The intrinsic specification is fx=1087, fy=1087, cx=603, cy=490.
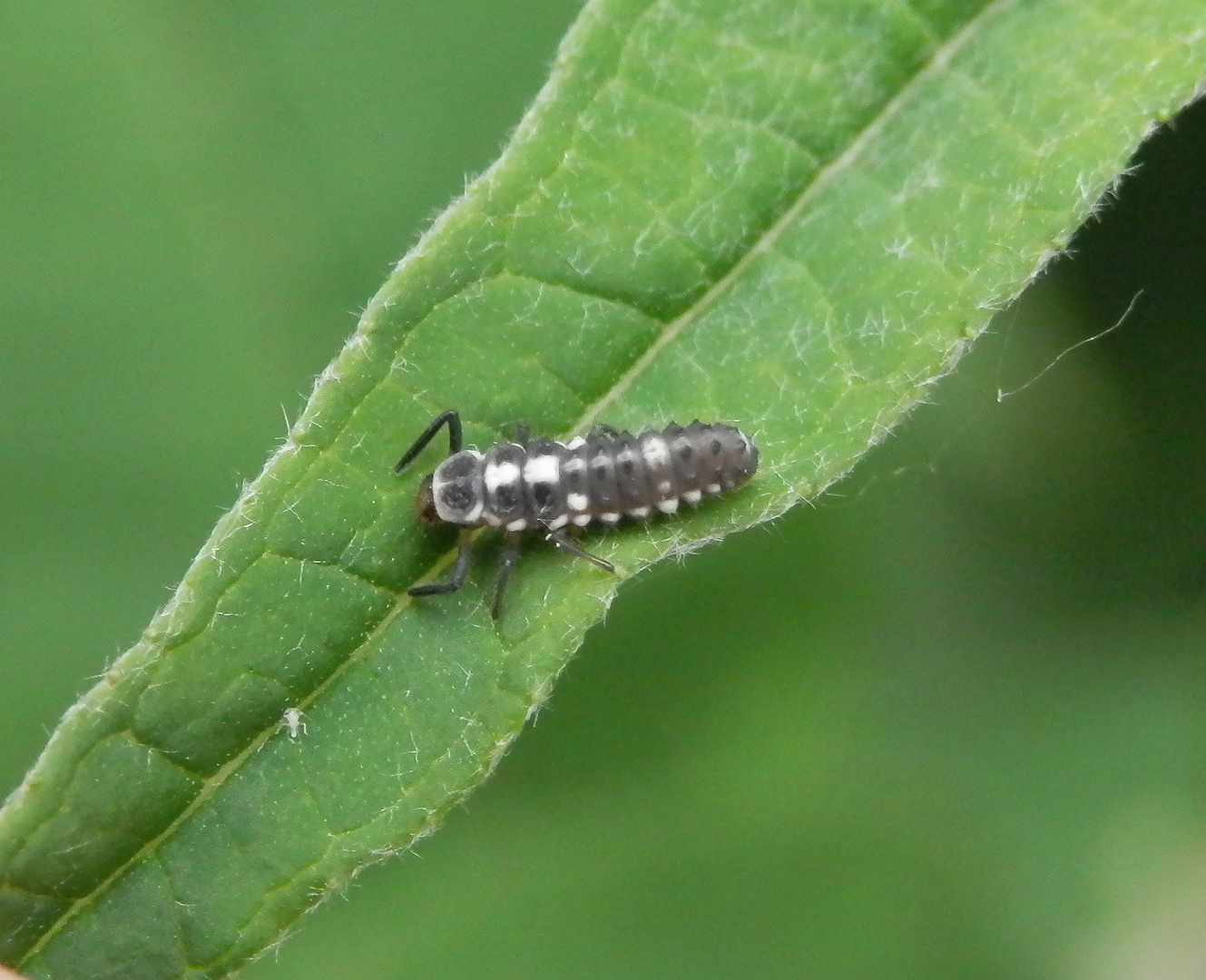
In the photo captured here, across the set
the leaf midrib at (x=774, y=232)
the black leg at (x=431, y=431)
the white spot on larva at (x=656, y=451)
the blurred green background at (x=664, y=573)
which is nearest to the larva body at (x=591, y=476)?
the white spot on larva at (x=656, y=451)

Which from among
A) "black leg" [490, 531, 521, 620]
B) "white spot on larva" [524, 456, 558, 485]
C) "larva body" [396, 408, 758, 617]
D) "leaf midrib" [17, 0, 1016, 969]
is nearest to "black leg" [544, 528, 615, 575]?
"larva body" [396, 408, 758, 617]

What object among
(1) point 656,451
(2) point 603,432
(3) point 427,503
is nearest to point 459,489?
(3) point 427,503

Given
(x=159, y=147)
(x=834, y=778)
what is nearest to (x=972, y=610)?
(x=834, y=778)

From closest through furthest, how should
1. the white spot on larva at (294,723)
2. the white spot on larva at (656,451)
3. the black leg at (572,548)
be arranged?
the white spot on larva at (294,723) → the black leg at (572,548) → the white spot on larva at (656,451)

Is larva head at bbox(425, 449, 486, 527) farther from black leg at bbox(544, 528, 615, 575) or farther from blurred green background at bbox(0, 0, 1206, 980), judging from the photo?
blurred green background at bbox(0, 0, 1206, 980)

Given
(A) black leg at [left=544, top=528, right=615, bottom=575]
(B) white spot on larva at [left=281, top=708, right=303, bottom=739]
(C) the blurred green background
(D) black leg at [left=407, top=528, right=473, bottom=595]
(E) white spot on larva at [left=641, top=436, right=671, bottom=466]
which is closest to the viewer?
(B) white spot on larva at [left=281, top=708, right=303, bottom=739]

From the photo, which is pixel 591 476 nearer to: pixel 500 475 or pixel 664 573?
pixel 500 475

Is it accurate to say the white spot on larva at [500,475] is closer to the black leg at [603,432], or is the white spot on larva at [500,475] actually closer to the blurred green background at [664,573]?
the black leg at [603,432]

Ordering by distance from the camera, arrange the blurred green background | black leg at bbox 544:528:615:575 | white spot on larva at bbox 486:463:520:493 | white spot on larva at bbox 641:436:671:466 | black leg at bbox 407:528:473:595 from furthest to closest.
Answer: the blurred green background
white spot on larva at bbox 486:463:520:493
white spot on larva at bbox 641:436:671:466
black leg at bbox 544:528:615:575
black leg at bbox 407:528:473:595
